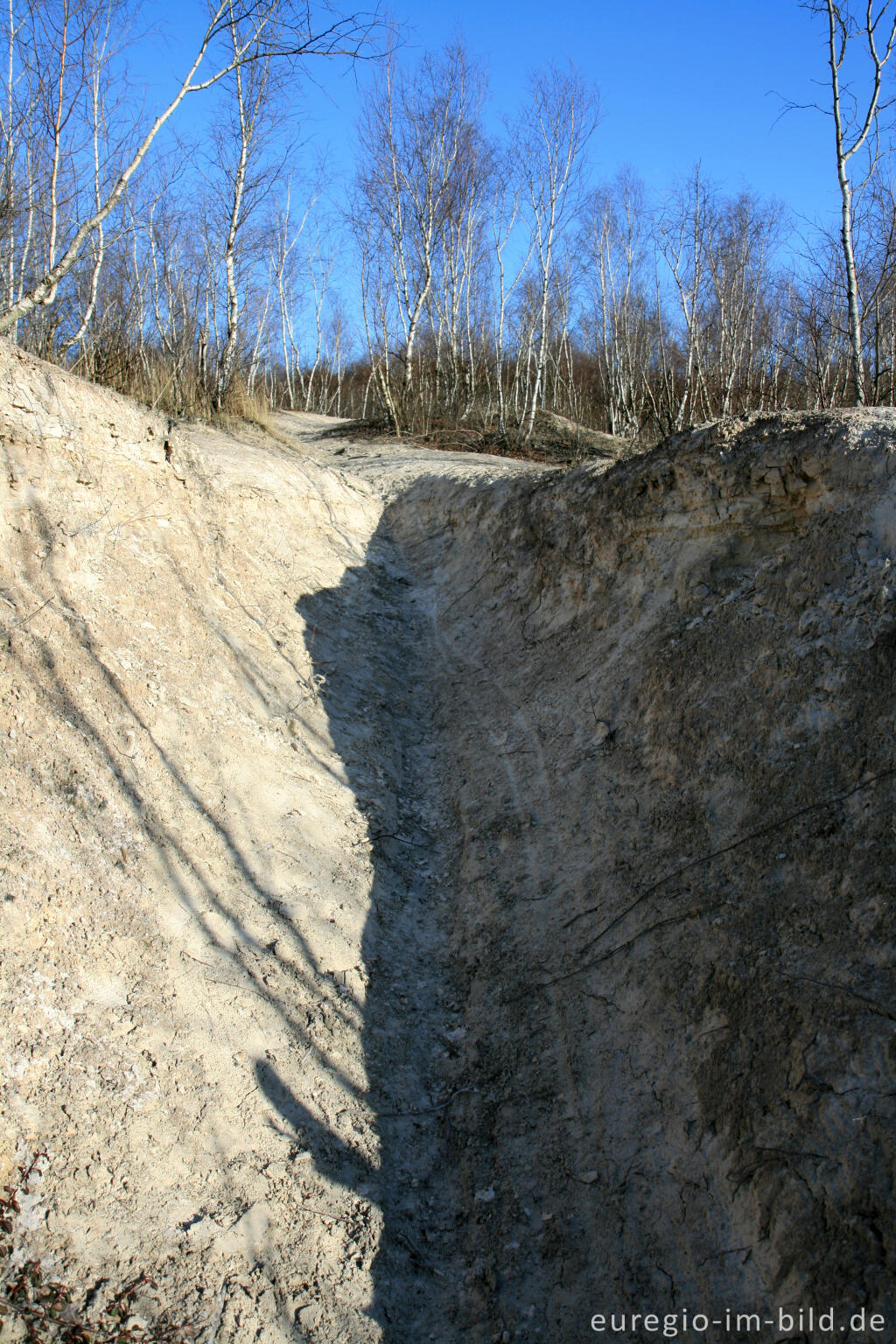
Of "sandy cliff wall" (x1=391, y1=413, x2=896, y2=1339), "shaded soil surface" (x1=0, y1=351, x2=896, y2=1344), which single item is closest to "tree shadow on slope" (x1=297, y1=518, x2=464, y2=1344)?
"shaded soil surface" (x1=0, y1=351, x2=896, y2=1344)

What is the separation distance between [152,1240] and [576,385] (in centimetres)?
2454

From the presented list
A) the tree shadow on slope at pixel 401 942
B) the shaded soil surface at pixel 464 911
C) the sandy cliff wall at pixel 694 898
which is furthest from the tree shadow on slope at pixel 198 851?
the sandy cliff wall at pixel 694 898

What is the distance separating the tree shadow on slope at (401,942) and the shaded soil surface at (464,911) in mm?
22

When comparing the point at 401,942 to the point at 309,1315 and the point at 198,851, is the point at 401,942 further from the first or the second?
the point at 309,1315

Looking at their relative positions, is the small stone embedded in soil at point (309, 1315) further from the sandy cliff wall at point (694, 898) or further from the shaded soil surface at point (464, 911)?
the sandy cliff wall at point (694, 898)

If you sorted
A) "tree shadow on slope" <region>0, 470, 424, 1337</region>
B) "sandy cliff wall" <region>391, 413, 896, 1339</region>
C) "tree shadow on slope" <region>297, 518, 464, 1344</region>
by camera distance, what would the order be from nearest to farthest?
"sandy cliff wall" <region>391, 413, 896, 1339</region> → "tree shadow on slope" <region>297, 518, 464, 1344</region> → "tree shadow on slope" <region>0, 470, 424, 1337</region>

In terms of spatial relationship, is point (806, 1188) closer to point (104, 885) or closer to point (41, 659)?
point (104, 885)

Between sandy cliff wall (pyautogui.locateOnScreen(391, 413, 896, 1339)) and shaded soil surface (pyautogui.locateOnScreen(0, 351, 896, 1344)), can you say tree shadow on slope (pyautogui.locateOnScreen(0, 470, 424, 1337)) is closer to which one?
shaded soil surface (pyautogui.locateOnScreen(0, 351, 896, 1344))

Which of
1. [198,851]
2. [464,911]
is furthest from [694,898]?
[198,851]

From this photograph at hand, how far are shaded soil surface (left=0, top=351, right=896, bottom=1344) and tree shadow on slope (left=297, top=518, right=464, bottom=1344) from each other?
2 centimetres

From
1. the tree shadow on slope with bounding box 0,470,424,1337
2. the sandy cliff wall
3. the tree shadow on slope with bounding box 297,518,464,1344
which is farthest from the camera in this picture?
the tree shadow on slope with bounding box 0,470,424,1337

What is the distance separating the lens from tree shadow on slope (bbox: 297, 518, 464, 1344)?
318 centimetres

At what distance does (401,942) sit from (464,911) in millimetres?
431

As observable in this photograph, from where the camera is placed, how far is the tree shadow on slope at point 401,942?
3184mm
